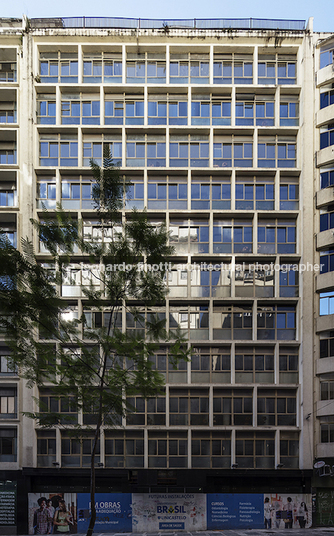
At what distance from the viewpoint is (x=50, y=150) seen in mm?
25734

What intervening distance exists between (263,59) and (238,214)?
10049 mm

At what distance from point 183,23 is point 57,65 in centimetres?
830

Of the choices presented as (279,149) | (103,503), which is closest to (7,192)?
(279,149)

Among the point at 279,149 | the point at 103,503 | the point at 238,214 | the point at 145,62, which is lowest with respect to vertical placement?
the point at 103,503

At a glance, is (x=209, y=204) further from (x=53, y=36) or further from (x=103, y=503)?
(x=103, y=503)

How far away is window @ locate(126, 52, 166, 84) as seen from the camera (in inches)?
1008

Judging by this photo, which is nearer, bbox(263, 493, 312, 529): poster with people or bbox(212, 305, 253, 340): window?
bbox(263, 493, 312, 529): poster with people

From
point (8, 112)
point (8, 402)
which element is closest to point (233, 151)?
point (8, 112)

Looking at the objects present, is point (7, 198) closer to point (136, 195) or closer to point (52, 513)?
point (136, 195)

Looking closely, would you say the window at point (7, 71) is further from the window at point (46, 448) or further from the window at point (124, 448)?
the window at point (124, 448)

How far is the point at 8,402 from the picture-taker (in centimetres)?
2461

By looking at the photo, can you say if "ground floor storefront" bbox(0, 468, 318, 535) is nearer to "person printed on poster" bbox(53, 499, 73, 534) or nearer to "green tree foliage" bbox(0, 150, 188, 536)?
"person printed on poster" bbox(53, 499, 73, 534)

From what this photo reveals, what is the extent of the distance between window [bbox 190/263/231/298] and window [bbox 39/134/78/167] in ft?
33.8

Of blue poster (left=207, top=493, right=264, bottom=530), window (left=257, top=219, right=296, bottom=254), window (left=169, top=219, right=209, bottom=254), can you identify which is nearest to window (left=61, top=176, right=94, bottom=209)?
window (left=169, top=219, right=209, bottom=254)
